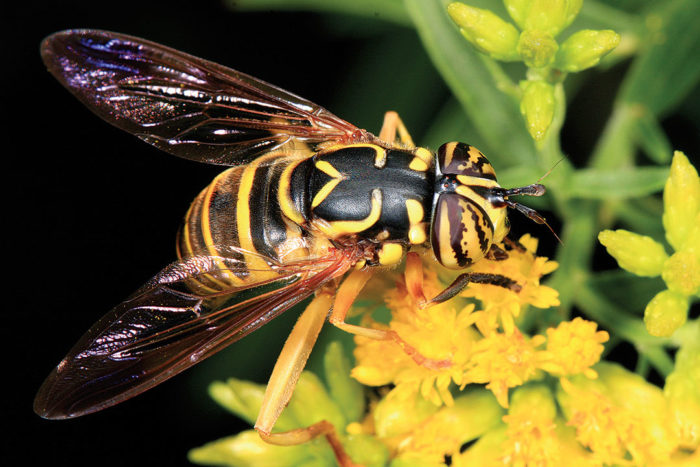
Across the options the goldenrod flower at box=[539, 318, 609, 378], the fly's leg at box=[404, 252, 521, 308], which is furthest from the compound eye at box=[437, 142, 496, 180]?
the goldenrod flower at box=[539, 318, 609, 378]

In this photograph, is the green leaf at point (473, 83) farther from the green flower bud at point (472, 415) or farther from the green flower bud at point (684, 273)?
the green flower bud at point (472, 415)

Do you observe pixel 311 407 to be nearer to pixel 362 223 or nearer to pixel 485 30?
pixel 362 223

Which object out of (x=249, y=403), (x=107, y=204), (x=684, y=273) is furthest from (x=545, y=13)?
(x=107, y=204)

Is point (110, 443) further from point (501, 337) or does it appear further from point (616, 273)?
point (616, 273)

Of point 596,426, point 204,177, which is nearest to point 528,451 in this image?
point 596,426

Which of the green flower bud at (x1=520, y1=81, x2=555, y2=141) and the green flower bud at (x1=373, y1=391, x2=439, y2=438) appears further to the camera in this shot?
the green flower bud at (x1=373, y1=391, x2=439, y2=438)

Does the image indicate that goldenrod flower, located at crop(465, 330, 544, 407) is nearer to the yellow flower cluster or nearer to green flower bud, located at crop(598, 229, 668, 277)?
the yellow flower cluster
